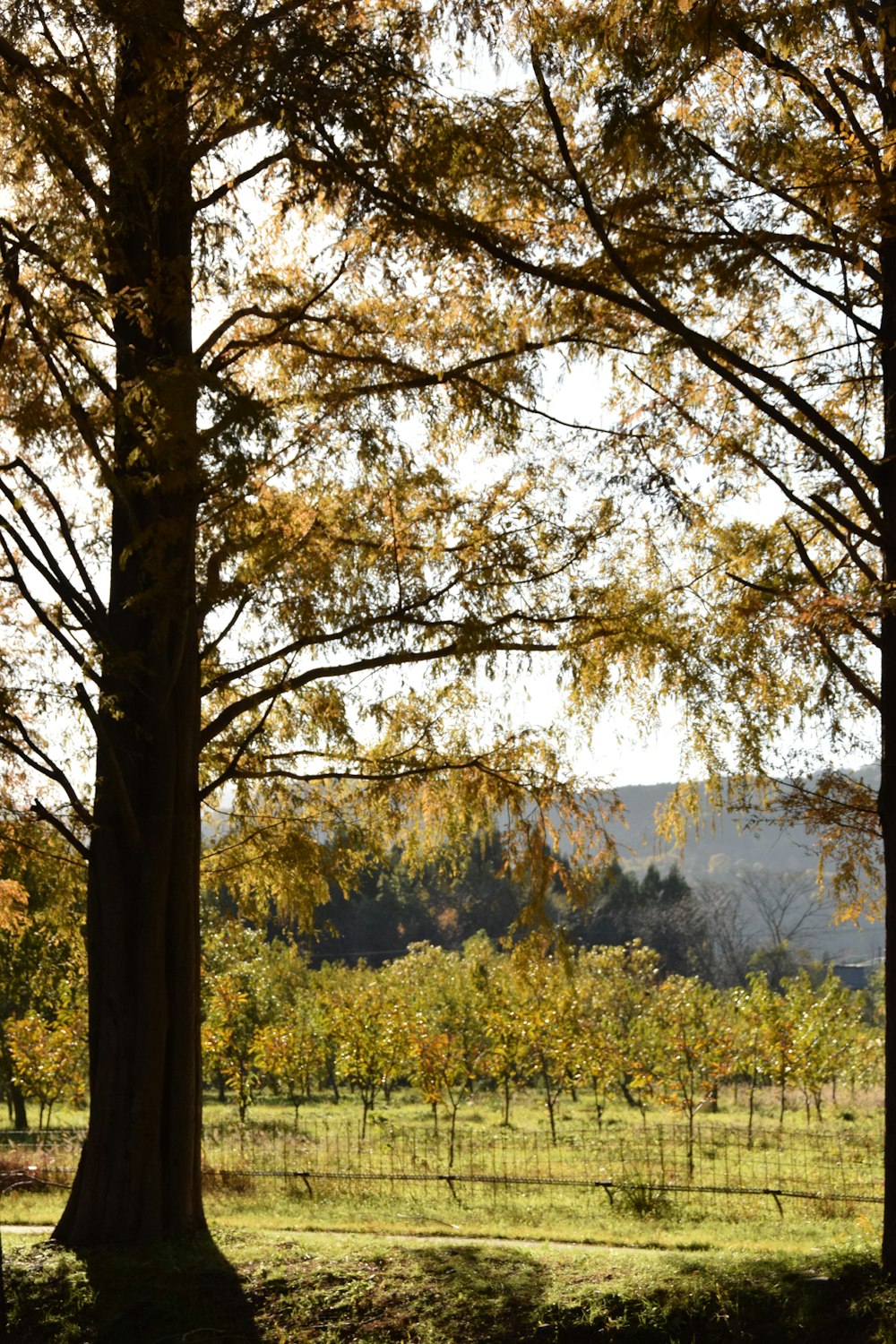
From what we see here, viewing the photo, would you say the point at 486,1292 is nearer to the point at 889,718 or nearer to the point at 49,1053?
the point at 889,718

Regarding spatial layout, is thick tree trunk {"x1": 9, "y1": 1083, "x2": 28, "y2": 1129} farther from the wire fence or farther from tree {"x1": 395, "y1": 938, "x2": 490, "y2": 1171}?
tree {"x1": 395, "y1": 938, "x2": 490, "y2": 1171}

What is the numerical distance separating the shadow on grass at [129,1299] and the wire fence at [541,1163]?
4019 mm

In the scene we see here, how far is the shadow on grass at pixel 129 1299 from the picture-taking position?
571cm

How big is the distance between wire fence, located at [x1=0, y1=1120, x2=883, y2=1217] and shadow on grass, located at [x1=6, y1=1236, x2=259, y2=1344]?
402cm

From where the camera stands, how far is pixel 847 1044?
66.5ft

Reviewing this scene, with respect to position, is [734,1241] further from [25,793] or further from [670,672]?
[25,793]

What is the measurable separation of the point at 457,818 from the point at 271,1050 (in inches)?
419

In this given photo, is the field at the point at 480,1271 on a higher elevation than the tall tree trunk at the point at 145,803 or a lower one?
lower

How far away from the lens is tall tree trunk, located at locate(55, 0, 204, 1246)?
22.9ft

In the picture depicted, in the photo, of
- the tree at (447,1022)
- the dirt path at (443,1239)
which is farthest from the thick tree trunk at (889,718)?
the tree at (447,1022)

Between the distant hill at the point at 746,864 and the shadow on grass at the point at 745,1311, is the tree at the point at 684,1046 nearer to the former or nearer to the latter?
the shadow on grass at the point at 745,1311

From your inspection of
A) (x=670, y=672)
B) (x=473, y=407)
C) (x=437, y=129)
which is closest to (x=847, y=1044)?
(x=670, y=672)

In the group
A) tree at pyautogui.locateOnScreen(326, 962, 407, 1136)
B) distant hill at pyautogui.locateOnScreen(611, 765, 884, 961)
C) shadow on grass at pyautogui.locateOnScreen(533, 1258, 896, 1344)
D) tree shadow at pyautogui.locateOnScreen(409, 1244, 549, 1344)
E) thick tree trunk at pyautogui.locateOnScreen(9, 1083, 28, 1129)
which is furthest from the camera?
distant hill at pyautogui.locateOnScreen(611, 765, 884, 961)

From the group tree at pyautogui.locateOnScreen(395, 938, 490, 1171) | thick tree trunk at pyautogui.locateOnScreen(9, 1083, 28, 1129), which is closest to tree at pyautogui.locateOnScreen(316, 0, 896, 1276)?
tree at pyautogui.locateOnScreen(395, 938, 490, 1171)
